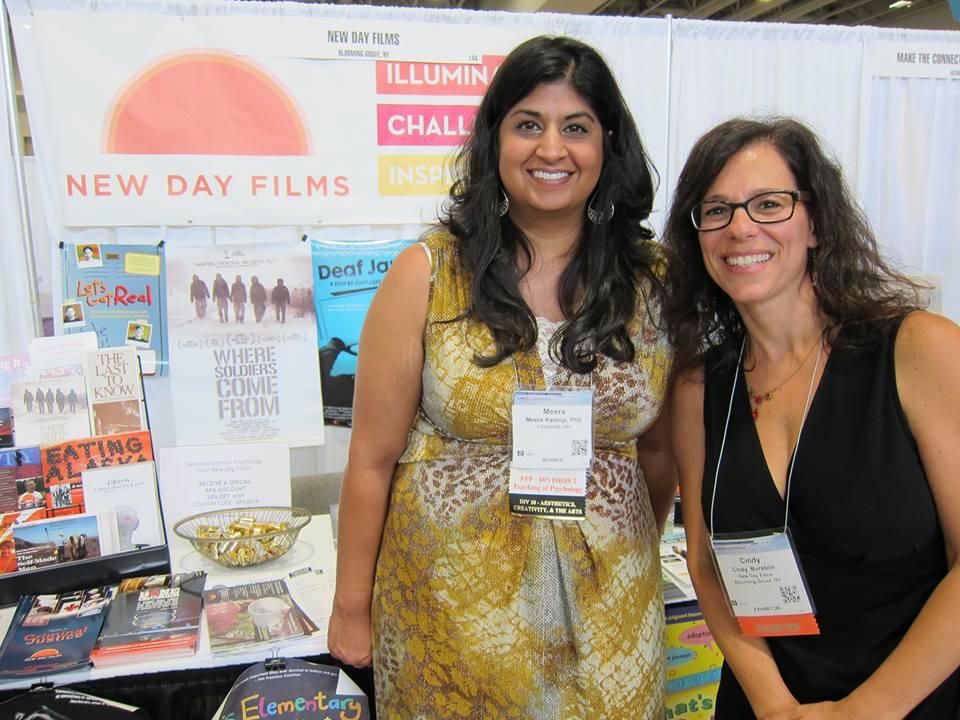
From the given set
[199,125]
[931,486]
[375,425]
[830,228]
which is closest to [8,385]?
[199,125]

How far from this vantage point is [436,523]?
3.78 ft

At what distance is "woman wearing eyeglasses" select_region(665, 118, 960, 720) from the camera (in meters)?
0.94

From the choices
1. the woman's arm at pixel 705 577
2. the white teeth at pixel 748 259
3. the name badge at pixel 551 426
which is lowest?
the woman's arm at pixel 705 577

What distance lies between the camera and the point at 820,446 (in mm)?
1000

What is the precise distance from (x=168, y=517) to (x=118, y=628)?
50 cm

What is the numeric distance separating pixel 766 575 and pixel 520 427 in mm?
430

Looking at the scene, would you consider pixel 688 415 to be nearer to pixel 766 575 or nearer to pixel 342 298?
pixel 766 575

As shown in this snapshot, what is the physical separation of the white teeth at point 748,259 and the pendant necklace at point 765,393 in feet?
0.51

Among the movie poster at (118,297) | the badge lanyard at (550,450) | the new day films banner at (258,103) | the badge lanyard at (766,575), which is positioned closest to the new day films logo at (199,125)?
the new day films banner at (258,103)

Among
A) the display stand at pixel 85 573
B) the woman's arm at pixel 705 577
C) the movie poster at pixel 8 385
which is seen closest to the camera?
the woman's arm at pixel 705 577

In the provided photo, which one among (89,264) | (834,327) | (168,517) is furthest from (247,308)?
(834,327)

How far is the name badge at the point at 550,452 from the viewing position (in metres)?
1.11

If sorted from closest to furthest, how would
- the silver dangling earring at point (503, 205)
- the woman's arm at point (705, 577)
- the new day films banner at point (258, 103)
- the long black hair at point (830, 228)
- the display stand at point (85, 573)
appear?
1. the long black hair at point (830, 228)
2. the woman's arm at point (705, 577)
3. the silver dangling earring at point (503, 205)
4. the display stand at point (85, 573)
5. the new day films banner at point (258, 103)

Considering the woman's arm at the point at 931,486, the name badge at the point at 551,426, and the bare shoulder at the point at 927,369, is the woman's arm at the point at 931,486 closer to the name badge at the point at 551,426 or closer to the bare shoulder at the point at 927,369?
the bare shoulder at the point at 927,369
